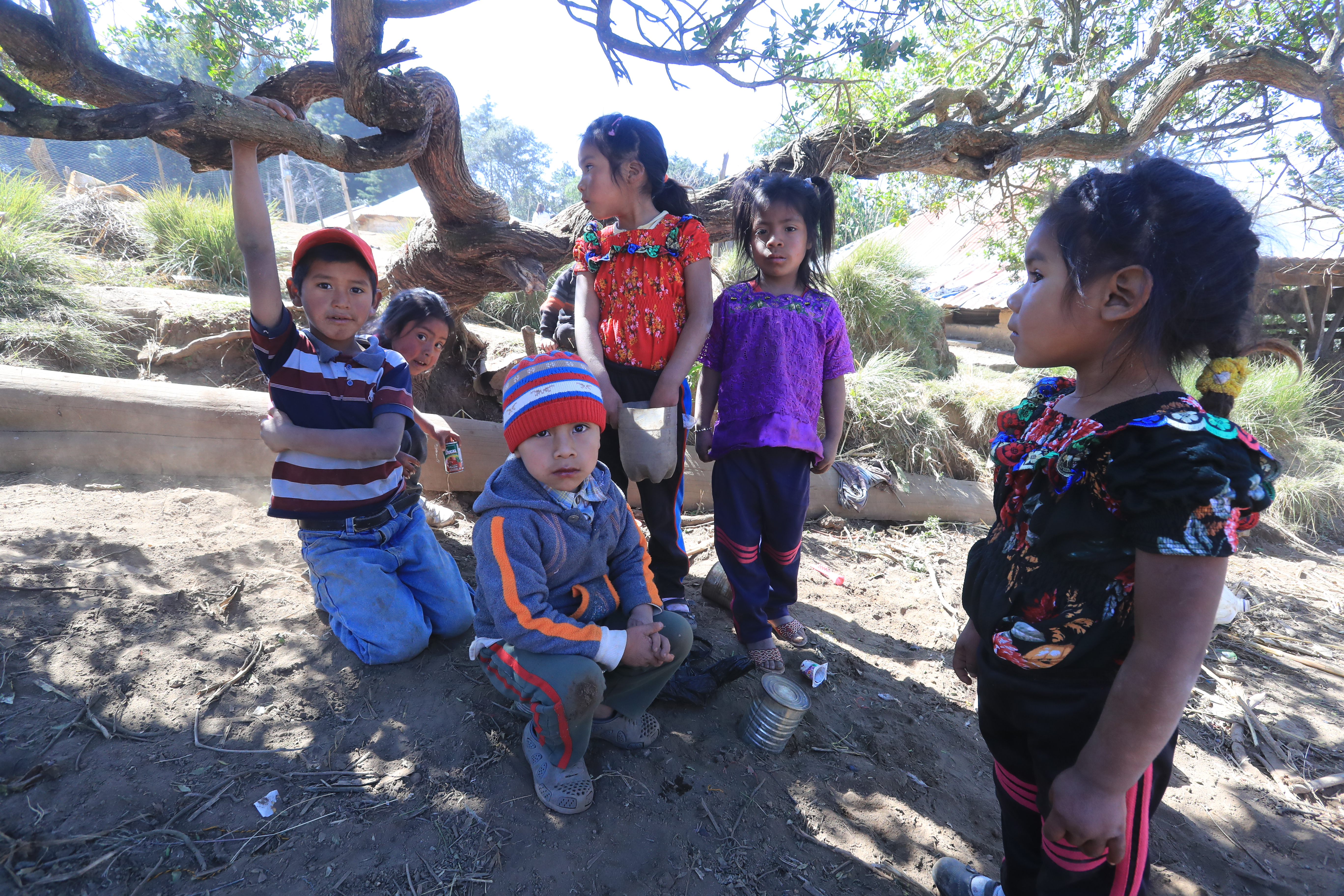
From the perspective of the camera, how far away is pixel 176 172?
126ft

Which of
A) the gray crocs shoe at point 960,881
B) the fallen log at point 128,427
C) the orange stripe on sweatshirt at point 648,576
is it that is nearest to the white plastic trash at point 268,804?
the orange stripe on sweatshirt at point 648,576

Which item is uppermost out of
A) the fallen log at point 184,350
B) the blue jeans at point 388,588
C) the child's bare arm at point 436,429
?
the fallen log at point 184,350

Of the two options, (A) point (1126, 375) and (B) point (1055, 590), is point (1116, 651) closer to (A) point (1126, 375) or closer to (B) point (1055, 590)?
(B) point (1055, 590)

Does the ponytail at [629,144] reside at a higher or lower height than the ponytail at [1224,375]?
higher

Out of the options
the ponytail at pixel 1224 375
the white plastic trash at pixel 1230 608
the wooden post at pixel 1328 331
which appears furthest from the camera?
the wooden post at pixel 1328 331

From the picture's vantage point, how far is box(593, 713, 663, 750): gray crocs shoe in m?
2.16

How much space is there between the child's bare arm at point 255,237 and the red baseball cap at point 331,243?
14 cm

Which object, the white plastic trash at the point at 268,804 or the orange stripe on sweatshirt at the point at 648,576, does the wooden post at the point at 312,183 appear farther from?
the white plastic trash at the point at 268,804

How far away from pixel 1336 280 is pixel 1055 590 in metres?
11.3

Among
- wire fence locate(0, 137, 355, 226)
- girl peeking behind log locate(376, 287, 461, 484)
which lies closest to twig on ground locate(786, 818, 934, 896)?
girl peeking behind log locate(376, 287, 461, 484)

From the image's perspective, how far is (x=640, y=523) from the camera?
4348 millimetres

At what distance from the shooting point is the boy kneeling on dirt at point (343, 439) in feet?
7.77

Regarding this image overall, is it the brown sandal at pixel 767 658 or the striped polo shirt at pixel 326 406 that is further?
the brown sandal at pixel 767 658

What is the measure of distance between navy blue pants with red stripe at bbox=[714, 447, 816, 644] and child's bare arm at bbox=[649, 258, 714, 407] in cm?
44
